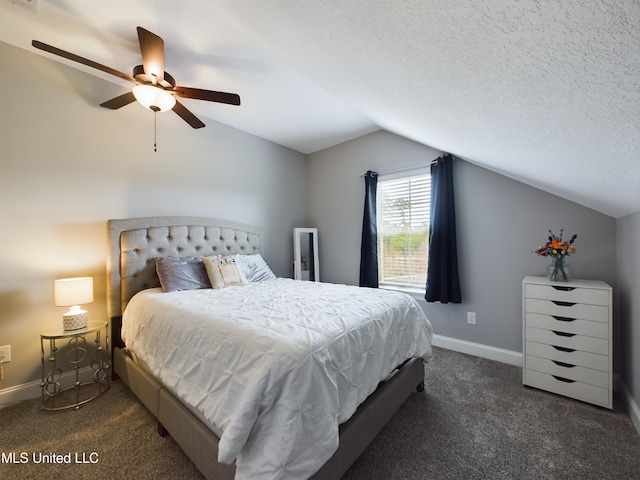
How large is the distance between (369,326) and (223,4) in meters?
1.97

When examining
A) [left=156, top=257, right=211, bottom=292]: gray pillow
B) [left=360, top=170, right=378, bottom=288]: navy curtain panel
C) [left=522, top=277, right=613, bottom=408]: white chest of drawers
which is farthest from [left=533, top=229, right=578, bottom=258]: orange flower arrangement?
[left=156, top=257, right=211, bottom=292]: gray pillow

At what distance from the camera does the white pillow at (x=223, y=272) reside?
257cm

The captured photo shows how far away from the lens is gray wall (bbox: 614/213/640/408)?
1.70 meters

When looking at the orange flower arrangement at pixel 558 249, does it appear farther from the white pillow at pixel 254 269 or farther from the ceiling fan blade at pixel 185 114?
the ceiling fan blade at pixel 185 114

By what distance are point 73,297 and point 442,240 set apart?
131 inches

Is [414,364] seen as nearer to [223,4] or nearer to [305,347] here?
[305,347]

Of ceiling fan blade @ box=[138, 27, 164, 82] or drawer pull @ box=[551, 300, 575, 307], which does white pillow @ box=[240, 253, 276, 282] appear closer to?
ceiling fan blade @ box=[138, 27, 164, 82]

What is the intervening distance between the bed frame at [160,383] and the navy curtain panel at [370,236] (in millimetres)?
1441

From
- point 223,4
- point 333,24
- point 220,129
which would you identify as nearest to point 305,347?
point 333,24

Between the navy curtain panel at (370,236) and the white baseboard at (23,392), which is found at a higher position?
the navy curtain panel at (370,236)

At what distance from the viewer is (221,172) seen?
10.8 ft

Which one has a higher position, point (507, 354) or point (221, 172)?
point (221, 172)

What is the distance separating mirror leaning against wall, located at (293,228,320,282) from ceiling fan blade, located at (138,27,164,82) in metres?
2.44

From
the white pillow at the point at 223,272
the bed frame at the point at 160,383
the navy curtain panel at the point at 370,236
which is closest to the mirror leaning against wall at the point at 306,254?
the bed frame at the point at 160,383
